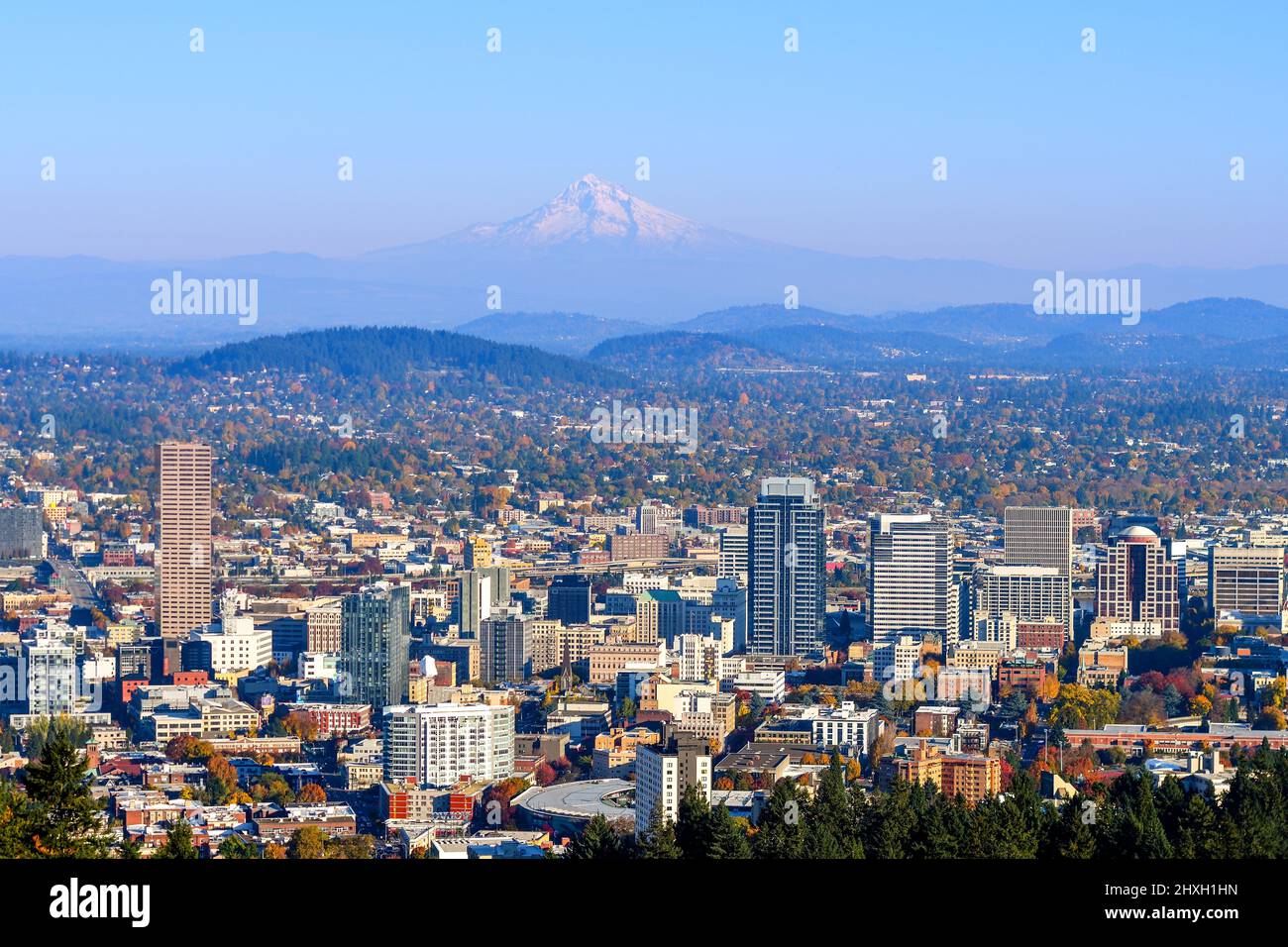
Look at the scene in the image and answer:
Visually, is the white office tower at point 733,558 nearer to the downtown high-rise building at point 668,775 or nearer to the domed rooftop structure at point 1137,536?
the domed rooftop structure at point 1137,536

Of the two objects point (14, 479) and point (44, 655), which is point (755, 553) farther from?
point (14, 479)

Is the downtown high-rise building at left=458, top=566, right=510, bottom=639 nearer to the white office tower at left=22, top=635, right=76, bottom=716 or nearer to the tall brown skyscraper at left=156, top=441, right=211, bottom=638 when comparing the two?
the tall brown skyscraper at left=156, top=441, right=211, bottom=638

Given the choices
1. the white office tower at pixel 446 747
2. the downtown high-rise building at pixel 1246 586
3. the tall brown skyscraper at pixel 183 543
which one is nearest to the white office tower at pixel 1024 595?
the downtown high-rise building at pixel 1246 586

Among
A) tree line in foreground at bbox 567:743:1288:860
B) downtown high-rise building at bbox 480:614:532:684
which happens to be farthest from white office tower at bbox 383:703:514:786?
downtown high-rise building at bbox 480:614:532:684

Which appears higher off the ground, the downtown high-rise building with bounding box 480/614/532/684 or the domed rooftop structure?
the domed rooftop structure

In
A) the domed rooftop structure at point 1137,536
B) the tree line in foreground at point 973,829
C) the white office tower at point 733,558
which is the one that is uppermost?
the domed rooftop structure at point 1137,536

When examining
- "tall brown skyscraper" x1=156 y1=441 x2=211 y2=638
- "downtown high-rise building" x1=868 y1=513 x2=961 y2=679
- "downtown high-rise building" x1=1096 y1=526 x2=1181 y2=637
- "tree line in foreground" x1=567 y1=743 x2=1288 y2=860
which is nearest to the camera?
"tree line in foreground" x1=567 y1=743 x2=1288 y2=860

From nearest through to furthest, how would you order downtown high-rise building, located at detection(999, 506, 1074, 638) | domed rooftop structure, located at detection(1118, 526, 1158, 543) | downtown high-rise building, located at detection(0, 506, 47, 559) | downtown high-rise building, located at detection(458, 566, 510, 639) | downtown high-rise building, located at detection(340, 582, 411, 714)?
downtown high-rise building, located at detection(340, 582, 411, 714) < downtown high-rise building, located at detection(458, 566, 510, 639) < domed rooftop structure, located at detection(1118, 526, 1158, 543) < downtown high-rise building, located at detection(999, 506, 1074, 638) < downtown high-rise building, located at detection(0, 506, 47, 559)

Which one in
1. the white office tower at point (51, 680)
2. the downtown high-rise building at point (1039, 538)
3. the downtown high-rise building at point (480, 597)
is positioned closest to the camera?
the white office tower at point (51, 680)
